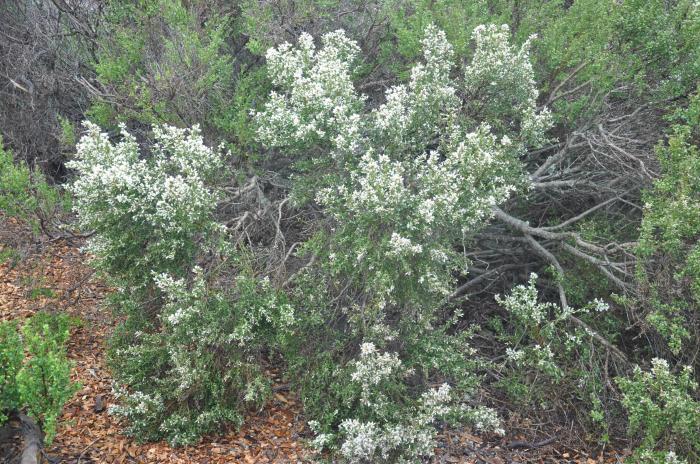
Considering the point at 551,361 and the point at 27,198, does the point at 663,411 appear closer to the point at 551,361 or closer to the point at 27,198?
the point at 551,361

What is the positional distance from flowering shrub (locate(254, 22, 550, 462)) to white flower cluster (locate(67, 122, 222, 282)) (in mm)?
657

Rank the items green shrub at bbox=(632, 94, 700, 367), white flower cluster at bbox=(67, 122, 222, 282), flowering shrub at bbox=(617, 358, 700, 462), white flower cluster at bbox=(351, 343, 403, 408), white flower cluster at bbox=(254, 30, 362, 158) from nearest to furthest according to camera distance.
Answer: flowering shrub at bbox=(617, 358, 700, 462) → white flower cluster at bbox=(351, 343, 403, 408) → green shrub at bbox=(632, 94, 700, 367) → white flower cluster at bbox=(67, 122, 222, 282) → white flower cluster at bbox=(254, 30, 362, 158)

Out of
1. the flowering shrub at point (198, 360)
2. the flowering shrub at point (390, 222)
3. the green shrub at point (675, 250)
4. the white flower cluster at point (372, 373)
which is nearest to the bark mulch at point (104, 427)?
the flowering shrub at point (198, 360)

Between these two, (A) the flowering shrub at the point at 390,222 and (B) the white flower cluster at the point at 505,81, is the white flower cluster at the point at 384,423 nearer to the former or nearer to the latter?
(A) the flowering shrub at the point at 390,222

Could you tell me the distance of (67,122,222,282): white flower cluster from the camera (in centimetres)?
439

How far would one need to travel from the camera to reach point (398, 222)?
424 centimetres

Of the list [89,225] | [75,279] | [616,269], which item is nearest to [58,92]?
[75,279]

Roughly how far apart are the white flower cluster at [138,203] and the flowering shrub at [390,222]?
657 millimetres

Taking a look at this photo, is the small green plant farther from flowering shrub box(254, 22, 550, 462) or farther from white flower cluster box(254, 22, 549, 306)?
white flower cluster box(254, 22, 549, 306)

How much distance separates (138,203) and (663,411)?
3.71m

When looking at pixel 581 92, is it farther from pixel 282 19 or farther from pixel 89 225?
pixel 89 225

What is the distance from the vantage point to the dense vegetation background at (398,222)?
14.1 ft

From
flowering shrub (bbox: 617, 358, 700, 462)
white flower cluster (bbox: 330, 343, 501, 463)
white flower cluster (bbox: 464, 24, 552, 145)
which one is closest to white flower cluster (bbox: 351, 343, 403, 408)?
white flower cluster (bbox: 330, 343, 501, 463)

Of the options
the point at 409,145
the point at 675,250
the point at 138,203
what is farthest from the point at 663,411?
the point at 138,203
